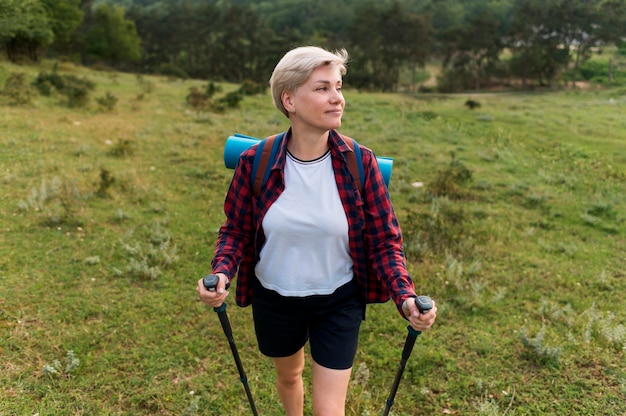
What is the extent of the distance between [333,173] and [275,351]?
1.16m

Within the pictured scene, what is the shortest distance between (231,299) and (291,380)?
2967 millimetres

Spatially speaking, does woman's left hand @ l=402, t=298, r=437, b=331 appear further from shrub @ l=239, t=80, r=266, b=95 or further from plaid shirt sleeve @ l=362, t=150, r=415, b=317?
shrub @ l=239, t=80, r=266, b=95

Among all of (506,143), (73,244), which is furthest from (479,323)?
(506,143)

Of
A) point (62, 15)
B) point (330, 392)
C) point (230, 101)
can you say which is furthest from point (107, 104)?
point (62, 15)

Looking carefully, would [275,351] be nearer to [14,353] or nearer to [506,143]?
[14,353]

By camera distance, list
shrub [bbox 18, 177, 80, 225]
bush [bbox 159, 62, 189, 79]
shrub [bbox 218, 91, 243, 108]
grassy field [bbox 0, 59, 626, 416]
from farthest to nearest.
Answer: bush [bbox 159, 62, 189, 79] → shrub [bbox 218, 91, 243, 108] → shrub [bbox 18, 177, 80, 225] → grassy field [bbox 0, 59, 626, 416]

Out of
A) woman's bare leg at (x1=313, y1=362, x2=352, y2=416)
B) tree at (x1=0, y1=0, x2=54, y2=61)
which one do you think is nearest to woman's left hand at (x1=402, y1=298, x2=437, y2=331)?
woman's bare leg at (x1=313, y1=362, x2=352, y2=416)

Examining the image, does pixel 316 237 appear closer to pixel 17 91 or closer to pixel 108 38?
pixel 17 91

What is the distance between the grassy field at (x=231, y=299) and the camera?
4293 mm

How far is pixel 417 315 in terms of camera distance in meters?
2.23

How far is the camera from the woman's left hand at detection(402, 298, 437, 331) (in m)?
2.23

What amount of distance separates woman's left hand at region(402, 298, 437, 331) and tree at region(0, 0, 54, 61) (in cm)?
2126

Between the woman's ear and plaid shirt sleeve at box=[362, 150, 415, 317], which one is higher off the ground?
the woman's ear

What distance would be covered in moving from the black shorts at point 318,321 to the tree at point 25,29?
20.6 meters
